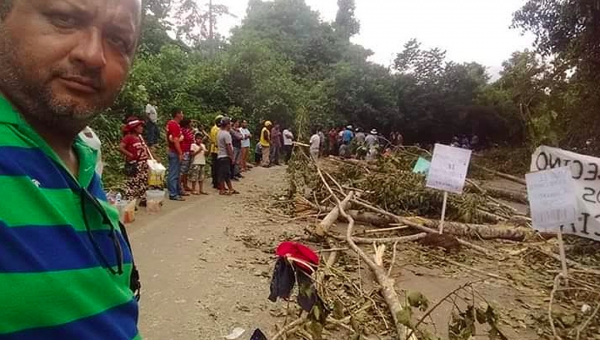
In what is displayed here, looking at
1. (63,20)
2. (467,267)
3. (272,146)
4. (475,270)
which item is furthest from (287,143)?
(63,20)

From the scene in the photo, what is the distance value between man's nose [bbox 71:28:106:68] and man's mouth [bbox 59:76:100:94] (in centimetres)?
3

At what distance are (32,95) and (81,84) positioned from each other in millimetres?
91

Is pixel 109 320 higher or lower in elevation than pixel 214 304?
higher

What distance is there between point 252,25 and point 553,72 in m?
21.0

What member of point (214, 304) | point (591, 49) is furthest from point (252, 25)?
point (214, 304)

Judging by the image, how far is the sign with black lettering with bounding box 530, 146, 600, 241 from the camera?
15.9ft

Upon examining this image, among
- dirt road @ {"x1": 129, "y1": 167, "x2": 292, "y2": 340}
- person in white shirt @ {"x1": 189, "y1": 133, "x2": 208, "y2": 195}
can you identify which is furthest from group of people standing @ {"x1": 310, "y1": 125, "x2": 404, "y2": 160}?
dirt road @ {"x1": 129, "y1": 167, "x2": 292, "y2": 340}

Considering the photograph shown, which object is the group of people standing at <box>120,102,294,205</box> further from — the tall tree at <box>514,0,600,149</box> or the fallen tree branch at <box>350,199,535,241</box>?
the tall tree at <box>514,0,600,149</box>

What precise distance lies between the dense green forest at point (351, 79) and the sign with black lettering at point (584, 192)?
110 inches

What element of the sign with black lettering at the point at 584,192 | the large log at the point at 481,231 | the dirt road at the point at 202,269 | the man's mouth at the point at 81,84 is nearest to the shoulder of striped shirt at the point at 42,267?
the man's mouth at the point at 81,84

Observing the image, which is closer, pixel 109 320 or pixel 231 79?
pixel 109 320

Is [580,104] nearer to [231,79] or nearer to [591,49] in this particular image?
[591,49]

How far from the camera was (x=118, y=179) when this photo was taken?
7746 mm

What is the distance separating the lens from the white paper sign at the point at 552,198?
473 cm
